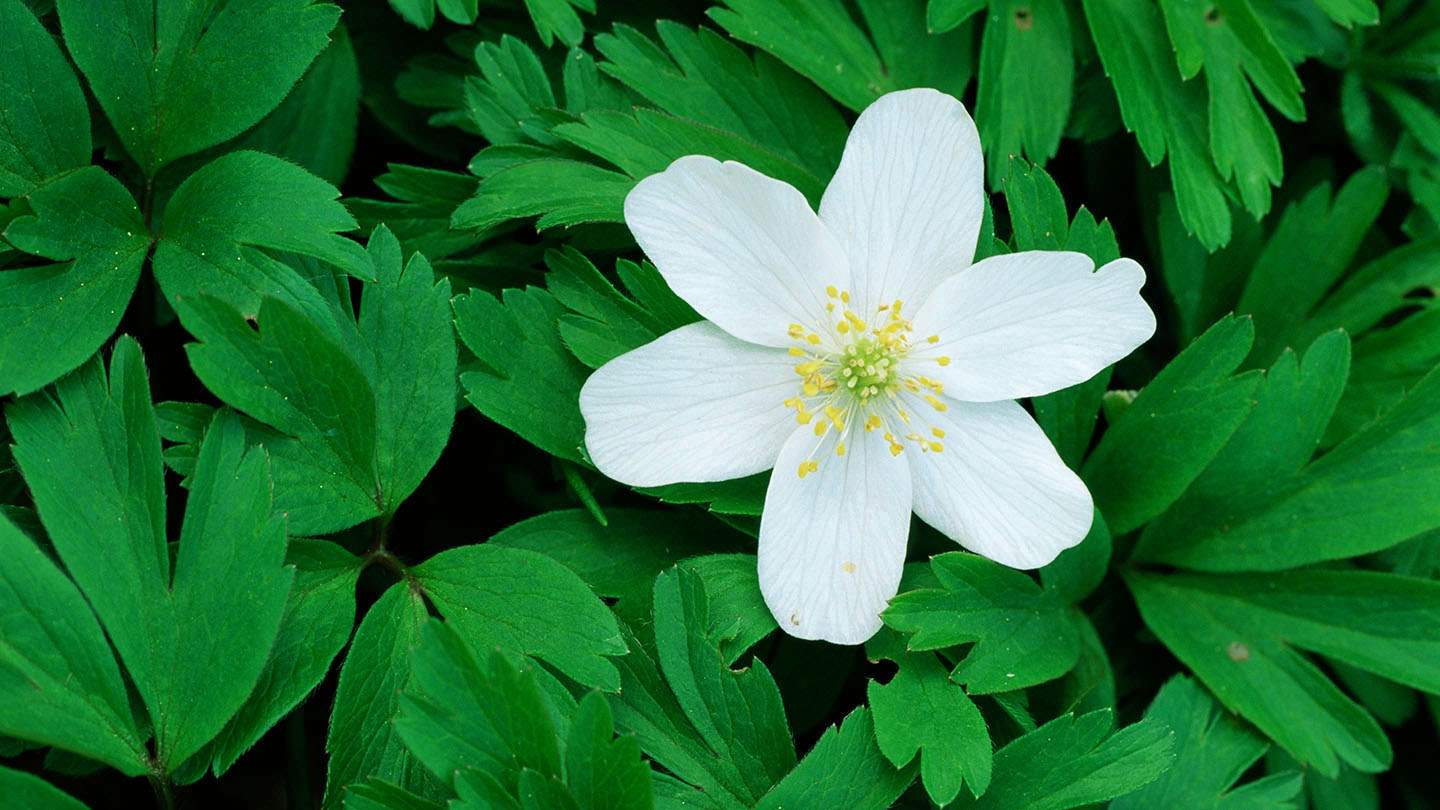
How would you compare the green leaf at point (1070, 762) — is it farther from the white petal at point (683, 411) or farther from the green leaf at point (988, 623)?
the white petal at point (683, 411)

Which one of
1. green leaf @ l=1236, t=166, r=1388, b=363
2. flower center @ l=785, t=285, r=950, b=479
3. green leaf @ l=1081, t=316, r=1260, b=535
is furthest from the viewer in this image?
green leaf @ l=1236, t=166, r=1388, b=363

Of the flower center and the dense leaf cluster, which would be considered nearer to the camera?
the dense leaf cluster

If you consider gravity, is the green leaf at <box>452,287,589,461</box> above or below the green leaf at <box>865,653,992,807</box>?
above

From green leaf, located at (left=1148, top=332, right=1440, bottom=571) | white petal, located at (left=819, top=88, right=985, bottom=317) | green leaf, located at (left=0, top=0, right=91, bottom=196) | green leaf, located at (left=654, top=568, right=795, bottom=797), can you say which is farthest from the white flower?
green leaf, located at (left=0, top=0, right=91, bottom=196)

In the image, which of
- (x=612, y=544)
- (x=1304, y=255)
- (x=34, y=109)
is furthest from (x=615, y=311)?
(x=1304, y=255)

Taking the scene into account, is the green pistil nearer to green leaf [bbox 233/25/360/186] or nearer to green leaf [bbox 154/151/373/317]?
green leaf [bbox 154/151/373/317]

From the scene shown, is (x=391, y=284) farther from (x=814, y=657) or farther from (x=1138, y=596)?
(x=1138, y=596)

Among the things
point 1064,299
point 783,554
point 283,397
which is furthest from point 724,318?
point 283,397
